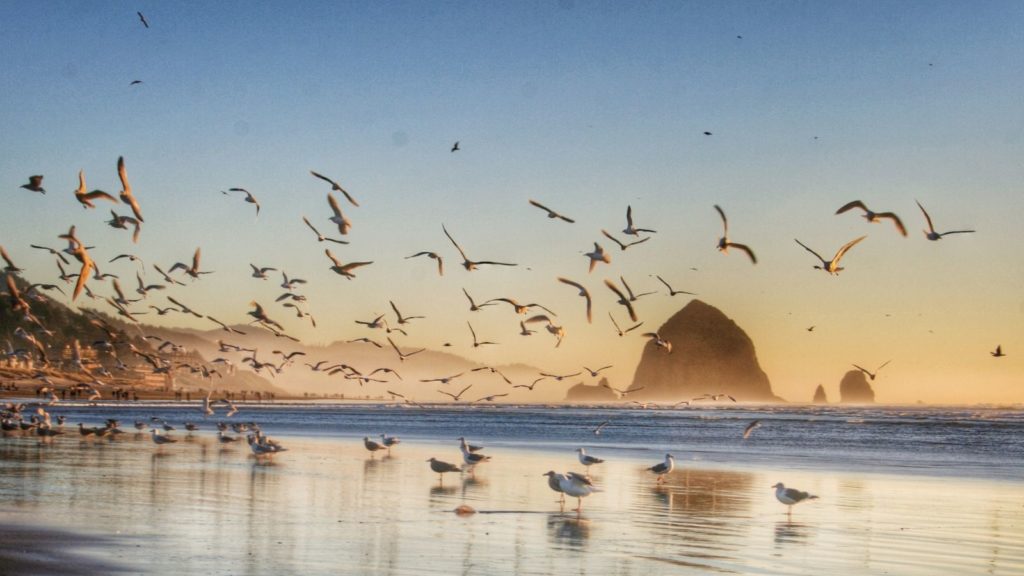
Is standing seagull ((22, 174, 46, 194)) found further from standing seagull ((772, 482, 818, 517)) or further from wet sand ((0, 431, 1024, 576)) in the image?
standing seagull ((772, 482, 818, 517))

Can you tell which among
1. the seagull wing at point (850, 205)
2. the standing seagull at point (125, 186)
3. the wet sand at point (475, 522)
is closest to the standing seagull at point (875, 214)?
the seagull wing at point (850, 205)

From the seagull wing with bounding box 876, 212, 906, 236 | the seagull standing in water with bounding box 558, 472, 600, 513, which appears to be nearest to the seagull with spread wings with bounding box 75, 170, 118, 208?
the seagull standing in water with bounding box 558, 472, 600, 513

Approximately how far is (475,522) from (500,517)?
0.80m

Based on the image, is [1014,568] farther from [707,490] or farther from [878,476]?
[878,476]

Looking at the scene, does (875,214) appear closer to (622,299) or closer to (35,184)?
(622,299)

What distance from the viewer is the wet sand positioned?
12.6 metres

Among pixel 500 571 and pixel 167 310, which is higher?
pixel 167 310

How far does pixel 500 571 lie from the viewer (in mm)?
12062

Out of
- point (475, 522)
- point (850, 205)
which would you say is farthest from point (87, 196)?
point (850, 205)

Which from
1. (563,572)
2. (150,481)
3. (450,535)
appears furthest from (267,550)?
(150,481)

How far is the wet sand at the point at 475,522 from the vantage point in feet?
41.4

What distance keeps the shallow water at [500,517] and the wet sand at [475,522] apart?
0.15ft

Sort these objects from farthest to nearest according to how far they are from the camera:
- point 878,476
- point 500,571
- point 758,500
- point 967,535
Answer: point 878,476 → point 758,500 → point 967,535 → point 500,571

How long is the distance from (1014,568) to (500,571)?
6592 millimetres
